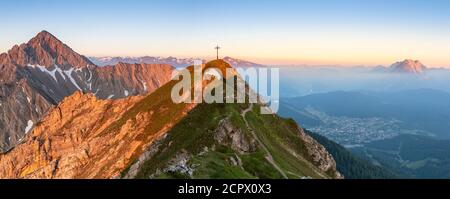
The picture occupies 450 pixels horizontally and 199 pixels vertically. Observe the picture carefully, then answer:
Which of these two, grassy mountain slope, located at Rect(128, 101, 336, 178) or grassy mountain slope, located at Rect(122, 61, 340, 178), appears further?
grassy mountain slope, located at Rect(122, 61, 340, 178)

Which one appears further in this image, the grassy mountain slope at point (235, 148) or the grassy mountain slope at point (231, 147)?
the grassy mountain slope at point (235, 148)

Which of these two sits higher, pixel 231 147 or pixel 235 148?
pixel 231 147

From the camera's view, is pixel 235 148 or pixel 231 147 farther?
pixel 235 148
